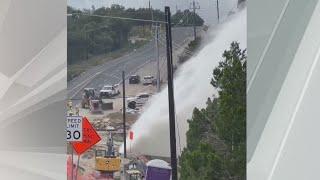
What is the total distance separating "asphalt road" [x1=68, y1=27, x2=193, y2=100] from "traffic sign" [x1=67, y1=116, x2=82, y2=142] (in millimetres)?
111

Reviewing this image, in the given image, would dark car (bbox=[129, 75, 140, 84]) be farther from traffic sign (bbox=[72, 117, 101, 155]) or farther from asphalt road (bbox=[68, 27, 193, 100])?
traffic sign (bbox=[72, 117, 101, 155])

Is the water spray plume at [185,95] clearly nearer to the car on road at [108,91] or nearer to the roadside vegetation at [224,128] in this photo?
the roadside vegetation at [224,128]

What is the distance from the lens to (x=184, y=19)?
7.84ft

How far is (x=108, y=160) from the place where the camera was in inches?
103

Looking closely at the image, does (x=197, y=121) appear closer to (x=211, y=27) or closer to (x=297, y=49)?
(x=211, y=27)

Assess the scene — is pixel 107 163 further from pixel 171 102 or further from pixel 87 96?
pixel 171 102

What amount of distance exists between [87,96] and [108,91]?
0.37 ft

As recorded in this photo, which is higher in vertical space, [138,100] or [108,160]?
[138,100]

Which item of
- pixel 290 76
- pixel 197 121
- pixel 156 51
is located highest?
pixel 156 51

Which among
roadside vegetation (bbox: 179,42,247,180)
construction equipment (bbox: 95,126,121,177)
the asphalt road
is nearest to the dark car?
the asphalt road

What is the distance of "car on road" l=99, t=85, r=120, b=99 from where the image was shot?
2625 millimetres

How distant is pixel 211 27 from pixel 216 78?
0.23 metres

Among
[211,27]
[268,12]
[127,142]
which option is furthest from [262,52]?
[127,142]

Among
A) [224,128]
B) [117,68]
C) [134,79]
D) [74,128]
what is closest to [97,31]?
[117,68]
